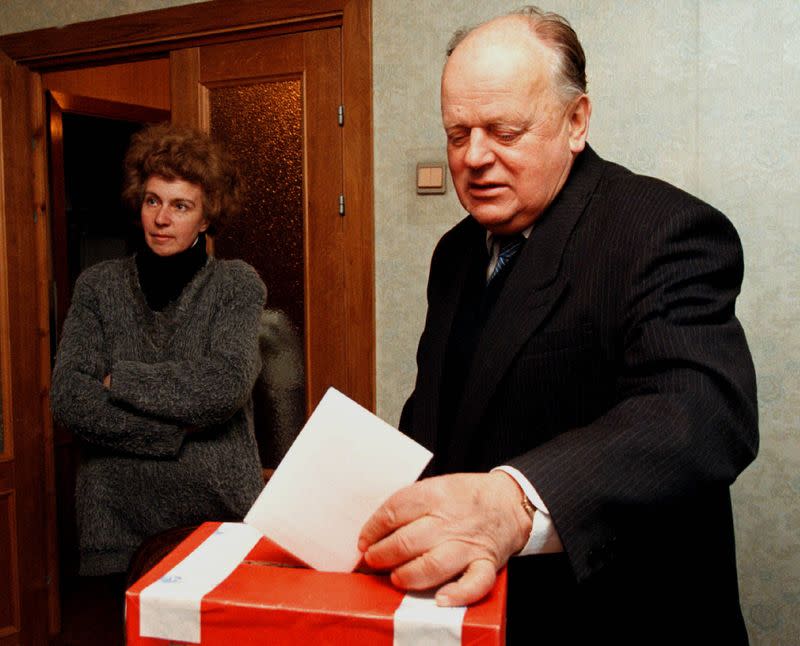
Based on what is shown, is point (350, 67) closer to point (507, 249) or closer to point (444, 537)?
point (507, 249)

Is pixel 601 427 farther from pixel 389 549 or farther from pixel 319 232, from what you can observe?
pixel 319 232

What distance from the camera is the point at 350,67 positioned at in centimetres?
269

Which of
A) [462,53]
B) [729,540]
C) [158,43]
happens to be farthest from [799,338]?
[158,43]

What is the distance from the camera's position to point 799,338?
2.19 m

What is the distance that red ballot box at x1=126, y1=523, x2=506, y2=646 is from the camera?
61 cm

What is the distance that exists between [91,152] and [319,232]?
2.11 m

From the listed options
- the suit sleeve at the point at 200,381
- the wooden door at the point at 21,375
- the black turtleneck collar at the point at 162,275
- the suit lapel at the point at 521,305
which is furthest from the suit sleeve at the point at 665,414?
the wooden door at the point at 21,375

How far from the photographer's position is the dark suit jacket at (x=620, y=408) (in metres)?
0.80

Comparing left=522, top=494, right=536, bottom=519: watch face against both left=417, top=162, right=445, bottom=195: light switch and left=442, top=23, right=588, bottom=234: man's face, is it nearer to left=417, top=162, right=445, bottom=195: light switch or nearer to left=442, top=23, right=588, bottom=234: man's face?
left=442, top=23, right=588, bottom=234: man's face

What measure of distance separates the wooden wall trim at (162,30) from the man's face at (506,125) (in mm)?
1732

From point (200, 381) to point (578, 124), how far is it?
1270 millimetres

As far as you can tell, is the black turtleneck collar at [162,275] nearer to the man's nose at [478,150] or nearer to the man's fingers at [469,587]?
the man's nose at [478,150]

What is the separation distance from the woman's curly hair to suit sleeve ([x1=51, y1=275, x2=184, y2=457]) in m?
0.51

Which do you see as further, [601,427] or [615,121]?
[615,121]
